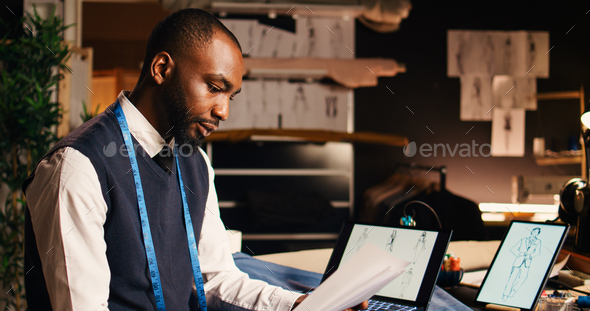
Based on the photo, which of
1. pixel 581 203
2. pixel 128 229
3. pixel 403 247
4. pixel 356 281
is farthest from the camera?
pixel 581 203

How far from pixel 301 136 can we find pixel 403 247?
2.13 metres

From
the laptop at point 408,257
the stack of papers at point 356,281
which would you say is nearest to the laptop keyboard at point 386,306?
the laptop at point 408,257

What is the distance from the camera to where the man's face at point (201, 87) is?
0.99 m

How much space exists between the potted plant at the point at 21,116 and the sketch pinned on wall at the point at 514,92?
3496 mm

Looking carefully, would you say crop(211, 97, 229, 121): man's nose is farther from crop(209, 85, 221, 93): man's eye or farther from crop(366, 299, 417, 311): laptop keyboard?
crop(366, 299, 417, 311): laptop keyboard

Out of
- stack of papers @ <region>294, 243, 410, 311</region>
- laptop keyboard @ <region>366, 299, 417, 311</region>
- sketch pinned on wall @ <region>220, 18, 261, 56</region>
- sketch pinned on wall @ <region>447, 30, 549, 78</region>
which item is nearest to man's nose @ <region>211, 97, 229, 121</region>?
stack of papers @ <region>294, 243, 410, 311</region>

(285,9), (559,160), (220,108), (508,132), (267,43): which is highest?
(285,9)

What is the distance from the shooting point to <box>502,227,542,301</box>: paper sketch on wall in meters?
1.02

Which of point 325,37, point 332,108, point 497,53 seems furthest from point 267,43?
point 497,53

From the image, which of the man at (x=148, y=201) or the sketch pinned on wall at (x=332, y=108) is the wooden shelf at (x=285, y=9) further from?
the man at (x=148, y=201)

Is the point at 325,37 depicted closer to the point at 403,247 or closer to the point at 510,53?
the point at 510,53

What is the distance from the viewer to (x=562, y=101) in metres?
3.97

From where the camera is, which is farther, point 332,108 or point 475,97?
point 475,97

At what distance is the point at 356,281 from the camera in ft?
2.63
